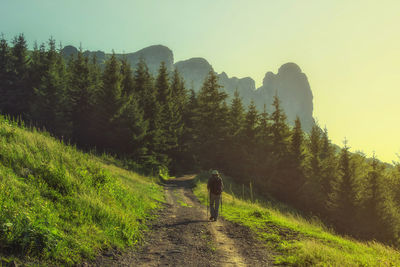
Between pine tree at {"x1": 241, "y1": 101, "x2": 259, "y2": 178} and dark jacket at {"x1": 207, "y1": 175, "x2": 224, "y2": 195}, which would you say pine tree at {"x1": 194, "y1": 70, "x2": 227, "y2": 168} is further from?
dark jacket at {"x1": 207, "y1": 175, "x2": 224, "y2": 195}

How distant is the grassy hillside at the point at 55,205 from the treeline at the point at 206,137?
63.2 feet

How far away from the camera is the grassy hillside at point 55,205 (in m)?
4.85

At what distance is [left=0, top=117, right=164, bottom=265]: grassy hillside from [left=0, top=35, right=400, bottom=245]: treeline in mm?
19270

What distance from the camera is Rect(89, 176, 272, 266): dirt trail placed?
591 centimetres

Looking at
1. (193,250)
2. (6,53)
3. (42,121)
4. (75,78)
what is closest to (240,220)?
(193,250)

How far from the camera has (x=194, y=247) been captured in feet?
→ 23.3

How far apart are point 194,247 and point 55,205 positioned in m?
4.09

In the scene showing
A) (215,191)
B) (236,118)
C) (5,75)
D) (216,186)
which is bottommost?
(215,191)

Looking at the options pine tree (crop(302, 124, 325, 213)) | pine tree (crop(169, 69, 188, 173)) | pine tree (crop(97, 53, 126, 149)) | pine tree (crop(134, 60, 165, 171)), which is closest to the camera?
pine tree (crop(97, 53, 126, 149))

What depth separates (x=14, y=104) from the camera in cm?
4394

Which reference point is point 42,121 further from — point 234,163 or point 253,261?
point 253,261

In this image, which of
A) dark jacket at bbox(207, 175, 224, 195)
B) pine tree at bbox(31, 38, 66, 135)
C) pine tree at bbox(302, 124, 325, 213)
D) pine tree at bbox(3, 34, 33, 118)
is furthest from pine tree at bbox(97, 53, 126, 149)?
pine tree at bbox(302, 124, 325, 213)

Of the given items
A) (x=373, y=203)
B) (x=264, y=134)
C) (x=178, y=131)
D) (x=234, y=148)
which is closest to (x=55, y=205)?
(x=373, y=203)

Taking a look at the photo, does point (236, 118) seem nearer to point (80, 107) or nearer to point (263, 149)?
point (263, 149)
